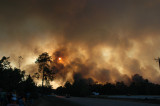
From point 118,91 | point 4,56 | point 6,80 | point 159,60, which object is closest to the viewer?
point 6,80

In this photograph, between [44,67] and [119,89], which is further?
[119,89]

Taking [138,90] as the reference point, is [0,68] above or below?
above

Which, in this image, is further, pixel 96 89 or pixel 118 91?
pixel 96 89

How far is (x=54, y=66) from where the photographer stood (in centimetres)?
7344

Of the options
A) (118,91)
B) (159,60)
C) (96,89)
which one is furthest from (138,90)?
(159,60)

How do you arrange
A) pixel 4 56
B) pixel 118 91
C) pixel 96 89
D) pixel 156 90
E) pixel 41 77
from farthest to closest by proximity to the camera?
pixel 96 89 < pixel 118 91 < pixel 156 90 < pixel 41 77 < pixel 4 56

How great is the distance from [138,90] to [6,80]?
9300 cm

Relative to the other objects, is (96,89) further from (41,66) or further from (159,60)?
(159,60)

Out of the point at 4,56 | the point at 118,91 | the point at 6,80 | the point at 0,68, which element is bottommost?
the point at 118,91

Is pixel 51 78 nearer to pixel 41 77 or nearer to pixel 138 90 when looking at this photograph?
pixel 41 77

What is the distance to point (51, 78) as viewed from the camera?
2820 inches

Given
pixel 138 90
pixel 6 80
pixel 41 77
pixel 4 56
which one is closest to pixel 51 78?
pixel 41 77

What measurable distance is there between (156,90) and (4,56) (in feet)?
260

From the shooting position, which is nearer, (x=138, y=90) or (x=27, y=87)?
(x=27, y=87)
